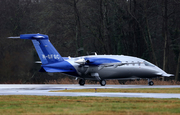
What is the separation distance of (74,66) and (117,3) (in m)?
20.8

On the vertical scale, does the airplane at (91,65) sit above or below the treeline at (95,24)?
below

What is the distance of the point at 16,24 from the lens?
5894cm

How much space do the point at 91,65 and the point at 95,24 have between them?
2279cm

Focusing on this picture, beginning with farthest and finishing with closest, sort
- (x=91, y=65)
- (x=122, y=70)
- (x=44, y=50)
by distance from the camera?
1. (x=122, y=70)
2. (x=91, y=65)
3. (x=44, y=50)

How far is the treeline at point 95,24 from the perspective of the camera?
174 feet

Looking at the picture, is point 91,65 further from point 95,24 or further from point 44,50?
point 95,24

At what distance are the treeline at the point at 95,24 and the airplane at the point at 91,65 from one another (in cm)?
1375

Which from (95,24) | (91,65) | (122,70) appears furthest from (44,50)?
(95,24)

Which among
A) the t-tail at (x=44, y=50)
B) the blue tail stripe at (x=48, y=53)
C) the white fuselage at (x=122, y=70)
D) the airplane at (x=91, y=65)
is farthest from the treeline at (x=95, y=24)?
the blue tail stripe at (x=48, y=53)

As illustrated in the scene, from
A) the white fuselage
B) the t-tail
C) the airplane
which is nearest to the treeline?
the white fuselage

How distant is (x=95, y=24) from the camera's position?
2304 inches

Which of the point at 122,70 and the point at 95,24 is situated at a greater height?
the point at 95,24

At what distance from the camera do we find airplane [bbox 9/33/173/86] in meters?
35.8

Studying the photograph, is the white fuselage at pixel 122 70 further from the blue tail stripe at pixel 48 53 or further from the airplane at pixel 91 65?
the blue tail stripe at pixel 48 53
